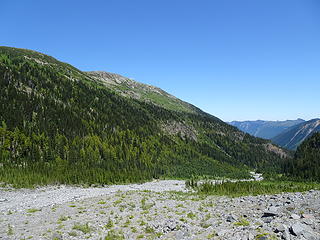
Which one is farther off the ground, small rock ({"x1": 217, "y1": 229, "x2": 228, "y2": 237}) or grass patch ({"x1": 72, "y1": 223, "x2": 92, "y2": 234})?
small rock ({"x1": 217, "y1": 229, "x2": 228, "y2": 237})

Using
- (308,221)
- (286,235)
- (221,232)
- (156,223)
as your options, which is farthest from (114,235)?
(308,221)

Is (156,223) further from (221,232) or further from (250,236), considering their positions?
(250,236)

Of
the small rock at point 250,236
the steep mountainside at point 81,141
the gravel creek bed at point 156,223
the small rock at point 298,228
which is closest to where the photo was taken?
the small rock at point 298,228

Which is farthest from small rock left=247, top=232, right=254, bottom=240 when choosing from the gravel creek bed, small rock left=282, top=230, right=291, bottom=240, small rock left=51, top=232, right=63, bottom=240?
small rock left=51, top=232, right=63, bottom=240

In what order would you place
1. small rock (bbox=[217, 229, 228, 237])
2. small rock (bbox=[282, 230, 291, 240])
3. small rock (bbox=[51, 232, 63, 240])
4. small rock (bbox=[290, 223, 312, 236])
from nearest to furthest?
small rock (bbox=[282, 230, 291, 240]) → small rock (bbox=[290, 223, 312, 236]) → small rock (bbox=[217, 229, 228, 237]) → small rock (bbox=[51, 232, 63, 240])

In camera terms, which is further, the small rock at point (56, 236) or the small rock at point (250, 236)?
the small rock at point (56, 236)

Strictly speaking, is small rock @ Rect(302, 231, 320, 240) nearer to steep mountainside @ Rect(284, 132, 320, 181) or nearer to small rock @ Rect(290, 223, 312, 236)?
small rock @ Rect(290, 223, 312, 236)

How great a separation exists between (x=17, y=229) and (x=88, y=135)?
93127 millimetres

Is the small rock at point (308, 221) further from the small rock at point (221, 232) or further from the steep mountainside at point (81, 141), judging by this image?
the steep mountainside at point (81, 141)

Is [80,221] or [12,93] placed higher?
[12,93]

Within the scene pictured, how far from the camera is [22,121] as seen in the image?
96250 millimetres

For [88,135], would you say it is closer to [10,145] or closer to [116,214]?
[10,145]

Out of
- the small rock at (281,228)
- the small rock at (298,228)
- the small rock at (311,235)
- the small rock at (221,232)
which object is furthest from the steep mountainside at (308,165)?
the small rock at (221,232)

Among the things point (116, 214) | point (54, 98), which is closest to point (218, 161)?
point (54, 98)
